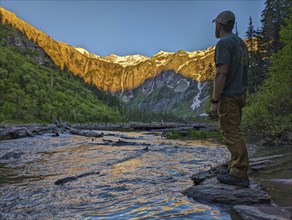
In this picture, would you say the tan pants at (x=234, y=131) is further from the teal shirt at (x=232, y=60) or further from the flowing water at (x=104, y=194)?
the flowing water at (x=104, y=194)

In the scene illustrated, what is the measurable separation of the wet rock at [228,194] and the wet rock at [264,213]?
0.65 m

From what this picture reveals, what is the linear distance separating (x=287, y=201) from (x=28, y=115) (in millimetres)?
85062

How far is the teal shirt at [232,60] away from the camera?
6367mm

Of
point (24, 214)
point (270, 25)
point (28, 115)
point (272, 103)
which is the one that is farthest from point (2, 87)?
point (24, 214)

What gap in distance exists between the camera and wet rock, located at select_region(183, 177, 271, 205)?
5863mm

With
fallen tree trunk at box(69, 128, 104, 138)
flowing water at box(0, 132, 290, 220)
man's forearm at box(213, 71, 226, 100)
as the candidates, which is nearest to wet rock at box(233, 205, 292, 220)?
flowing water at box(0, 132, 290, 220)

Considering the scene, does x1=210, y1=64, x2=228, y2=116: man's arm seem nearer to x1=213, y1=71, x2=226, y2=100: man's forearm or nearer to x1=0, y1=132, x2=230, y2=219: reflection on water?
x1=213, y1=71, x2=226, y2=100: man's forearm

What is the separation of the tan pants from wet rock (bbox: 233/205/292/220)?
130 cm

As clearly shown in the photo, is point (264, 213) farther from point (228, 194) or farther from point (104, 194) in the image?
point (104, 194)

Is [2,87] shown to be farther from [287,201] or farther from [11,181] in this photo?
[287,201]

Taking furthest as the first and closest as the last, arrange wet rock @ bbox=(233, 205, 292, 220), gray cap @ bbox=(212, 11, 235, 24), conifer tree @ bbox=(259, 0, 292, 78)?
1. conifer tree @ bbox=(259, 0, 292, 78)
2. gray cap @ bbox=(212, 11, 235, 24)
3. wet rock @ bbox=(233, 205, 292, 220)

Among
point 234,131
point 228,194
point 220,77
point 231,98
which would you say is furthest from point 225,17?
point 228,194

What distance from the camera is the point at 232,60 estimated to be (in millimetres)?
6523

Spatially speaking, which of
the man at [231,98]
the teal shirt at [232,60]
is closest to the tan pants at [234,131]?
the man at [231,98]
